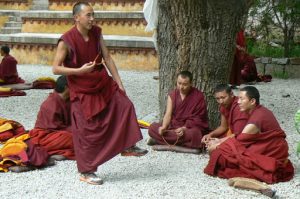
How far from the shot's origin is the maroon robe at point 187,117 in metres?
6.17

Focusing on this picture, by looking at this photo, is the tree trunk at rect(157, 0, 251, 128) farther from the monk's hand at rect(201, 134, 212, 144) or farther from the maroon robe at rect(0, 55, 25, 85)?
the maroon robe at rect(0, 55, 25, 85)

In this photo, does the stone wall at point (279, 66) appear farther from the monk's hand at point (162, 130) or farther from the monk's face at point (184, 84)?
the monk's hand at point (162, 130)

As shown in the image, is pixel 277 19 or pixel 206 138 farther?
pixel 277 19

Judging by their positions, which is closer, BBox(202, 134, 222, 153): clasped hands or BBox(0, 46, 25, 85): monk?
BBox(202, 134, 222, 153): clasped hands

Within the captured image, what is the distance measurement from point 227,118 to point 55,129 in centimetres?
182

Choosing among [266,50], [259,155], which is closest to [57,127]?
[259,155]

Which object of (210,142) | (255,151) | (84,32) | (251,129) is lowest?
(210,142)

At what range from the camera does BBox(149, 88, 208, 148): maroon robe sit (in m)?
6.17

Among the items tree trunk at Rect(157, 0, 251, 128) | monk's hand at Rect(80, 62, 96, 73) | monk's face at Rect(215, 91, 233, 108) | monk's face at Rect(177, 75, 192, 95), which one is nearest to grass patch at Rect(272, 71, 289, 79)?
tree trunk at Rect(157, 0, 251, 128)

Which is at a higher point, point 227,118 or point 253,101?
point 253,101

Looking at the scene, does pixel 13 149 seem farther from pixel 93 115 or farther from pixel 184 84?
pixel 184 84

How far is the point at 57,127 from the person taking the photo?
5922 mm

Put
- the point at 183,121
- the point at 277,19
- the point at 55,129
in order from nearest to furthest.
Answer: the point at 55,129 → the point at 183,121 → the point at 277,19

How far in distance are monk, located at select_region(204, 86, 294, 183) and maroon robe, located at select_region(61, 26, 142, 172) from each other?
2.72 feet
